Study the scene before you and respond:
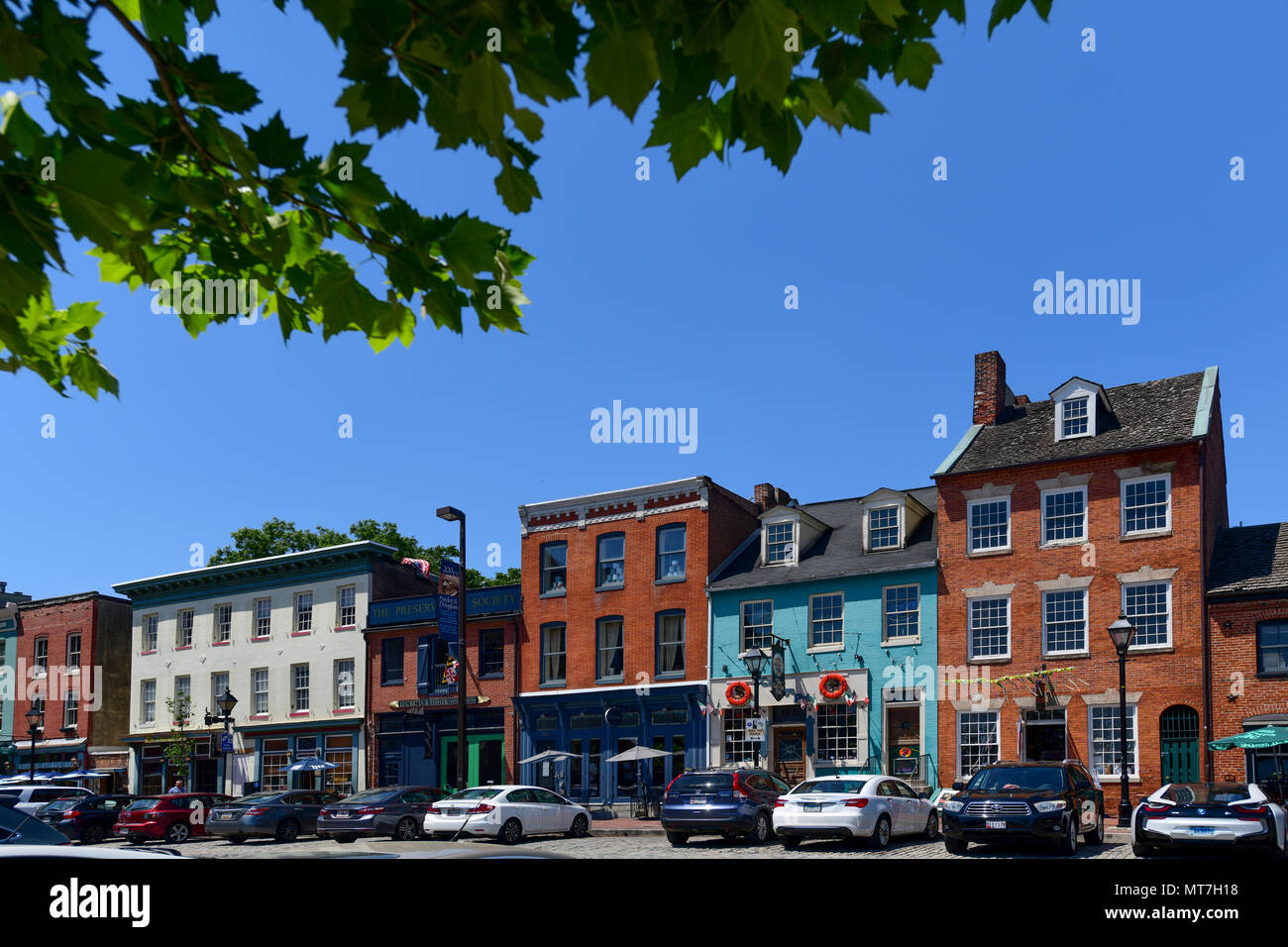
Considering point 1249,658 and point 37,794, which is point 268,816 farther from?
point 1249,658

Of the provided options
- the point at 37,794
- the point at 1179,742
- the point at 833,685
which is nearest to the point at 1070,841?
the point at 1179,742

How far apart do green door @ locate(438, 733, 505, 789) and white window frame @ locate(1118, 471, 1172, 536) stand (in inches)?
860

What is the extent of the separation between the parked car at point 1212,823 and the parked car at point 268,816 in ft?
66.7

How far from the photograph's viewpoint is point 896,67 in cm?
411

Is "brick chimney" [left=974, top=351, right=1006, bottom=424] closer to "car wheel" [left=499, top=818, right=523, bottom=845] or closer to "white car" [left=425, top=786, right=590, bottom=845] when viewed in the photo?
"white car" [left=425, top=786, right=590, bottom=845]

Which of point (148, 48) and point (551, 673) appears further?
point (551, 673)

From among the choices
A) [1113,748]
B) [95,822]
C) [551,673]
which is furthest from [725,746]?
[95,822]

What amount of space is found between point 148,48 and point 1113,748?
102 feet

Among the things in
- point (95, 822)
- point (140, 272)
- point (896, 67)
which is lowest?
Answer: point (95, 822)
